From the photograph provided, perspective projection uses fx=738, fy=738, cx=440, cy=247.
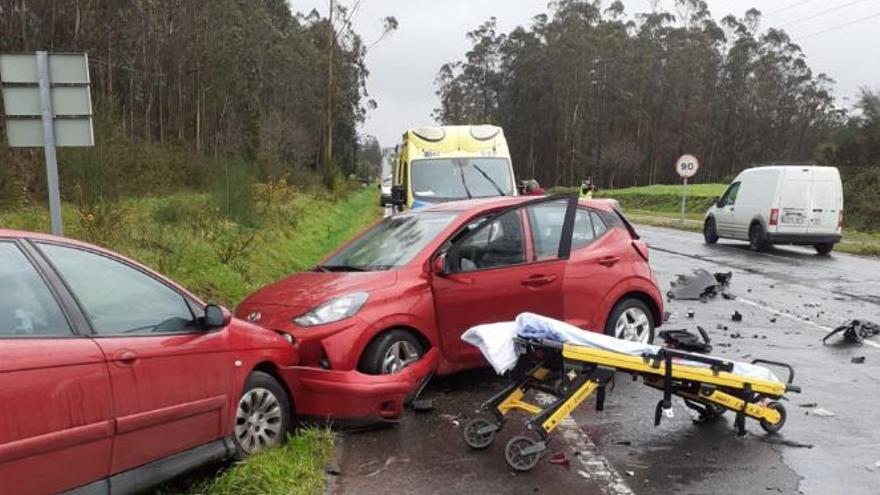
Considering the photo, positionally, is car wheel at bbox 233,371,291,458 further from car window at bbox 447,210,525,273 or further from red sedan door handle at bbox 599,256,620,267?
red sedan door handle at bbox 599,256,620,267

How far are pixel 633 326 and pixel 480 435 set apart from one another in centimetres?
274

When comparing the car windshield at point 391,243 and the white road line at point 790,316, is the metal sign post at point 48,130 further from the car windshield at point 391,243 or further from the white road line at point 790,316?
the white road line at point 790,316

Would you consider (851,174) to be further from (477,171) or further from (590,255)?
(590,255)

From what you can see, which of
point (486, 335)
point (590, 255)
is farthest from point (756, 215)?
point (486, 335)

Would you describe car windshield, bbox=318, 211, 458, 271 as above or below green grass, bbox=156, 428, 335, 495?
above

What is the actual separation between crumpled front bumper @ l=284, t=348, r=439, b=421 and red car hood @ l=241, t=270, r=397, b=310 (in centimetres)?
67

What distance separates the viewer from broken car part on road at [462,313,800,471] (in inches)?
183

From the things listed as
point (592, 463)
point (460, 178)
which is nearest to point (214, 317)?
point (592, 463)

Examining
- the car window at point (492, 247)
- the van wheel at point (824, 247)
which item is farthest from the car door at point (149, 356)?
the van wheel at point (824, 247)

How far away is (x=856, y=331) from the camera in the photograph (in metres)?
8.55

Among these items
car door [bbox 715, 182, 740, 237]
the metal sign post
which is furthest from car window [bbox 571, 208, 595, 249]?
car door [bbox 715, 182, 740, 237]

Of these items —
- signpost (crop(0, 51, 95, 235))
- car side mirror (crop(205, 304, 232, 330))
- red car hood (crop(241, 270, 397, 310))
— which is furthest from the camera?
signpost (crop(0, 51, 95, 235))

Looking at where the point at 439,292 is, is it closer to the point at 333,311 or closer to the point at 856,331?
the point at 333,311

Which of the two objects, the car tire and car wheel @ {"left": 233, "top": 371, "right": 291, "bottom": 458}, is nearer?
car wheel @ {"left": 233, "top": 371, "right": 291, "bottom": 458}
